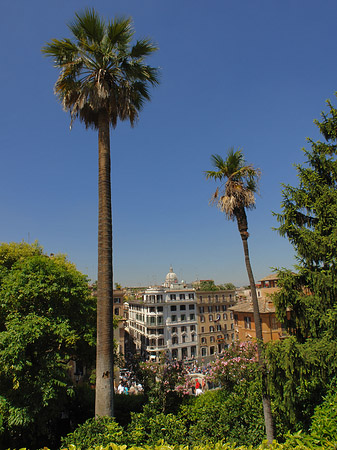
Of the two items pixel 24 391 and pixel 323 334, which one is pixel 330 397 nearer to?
pixel 323 334

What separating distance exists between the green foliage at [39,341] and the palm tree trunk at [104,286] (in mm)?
1864

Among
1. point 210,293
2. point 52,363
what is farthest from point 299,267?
point 210,293

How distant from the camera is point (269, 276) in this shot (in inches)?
1633

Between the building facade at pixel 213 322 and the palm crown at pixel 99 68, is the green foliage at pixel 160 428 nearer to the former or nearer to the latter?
the palm crown at pixel 99 68

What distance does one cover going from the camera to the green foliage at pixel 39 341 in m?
9.48

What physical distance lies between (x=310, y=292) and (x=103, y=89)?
1073cm

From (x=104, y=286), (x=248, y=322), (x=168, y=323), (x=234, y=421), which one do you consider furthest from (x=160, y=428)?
(x=168, y=323)

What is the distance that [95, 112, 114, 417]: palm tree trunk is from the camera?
905cm

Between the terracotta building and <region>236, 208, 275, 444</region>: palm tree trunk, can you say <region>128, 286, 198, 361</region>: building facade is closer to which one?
the terracotta building

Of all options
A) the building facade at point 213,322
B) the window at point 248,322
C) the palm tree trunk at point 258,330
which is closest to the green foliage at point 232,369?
the palm tree trunk at point 258,330

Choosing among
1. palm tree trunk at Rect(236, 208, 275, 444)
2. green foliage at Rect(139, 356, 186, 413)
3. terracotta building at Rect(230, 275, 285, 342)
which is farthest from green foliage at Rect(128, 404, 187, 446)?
terracotta building at Rect(230, 275, 285, 342)

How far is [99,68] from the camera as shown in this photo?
10680mm

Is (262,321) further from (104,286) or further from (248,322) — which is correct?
(104,286)

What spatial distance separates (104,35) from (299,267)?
36.9ft
